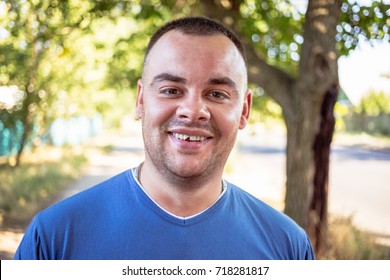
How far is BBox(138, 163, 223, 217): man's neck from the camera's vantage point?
1337mm

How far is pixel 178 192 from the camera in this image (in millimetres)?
1346

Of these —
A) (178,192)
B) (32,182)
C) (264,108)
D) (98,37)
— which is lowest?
(32,182)

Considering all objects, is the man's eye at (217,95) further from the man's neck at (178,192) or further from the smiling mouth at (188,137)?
the man's neck at (178,192)

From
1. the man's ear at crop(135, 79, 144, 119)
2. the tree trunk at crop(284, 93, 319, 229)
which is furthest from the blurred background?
the man's ear at crop(135, 79, 144, 119)

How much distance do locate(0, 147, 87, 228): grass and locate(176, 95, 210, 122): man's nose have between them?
4032 mm

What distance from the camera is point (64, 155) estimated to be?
9406mm

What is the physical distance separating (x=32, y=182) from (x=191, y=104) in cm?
553

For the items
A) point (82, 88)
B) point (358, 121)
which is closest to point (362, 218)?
point (82, 88)

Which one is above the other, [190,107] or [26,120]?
[26,120]

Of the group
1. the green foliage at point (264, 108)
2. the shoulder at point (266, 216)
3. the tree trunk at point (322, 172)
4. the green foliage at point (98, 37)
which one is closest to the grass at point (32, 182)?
the green foliage at point (98, 37)

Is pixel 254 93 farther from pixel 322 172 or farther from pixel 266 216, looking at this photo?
pixel 266 216

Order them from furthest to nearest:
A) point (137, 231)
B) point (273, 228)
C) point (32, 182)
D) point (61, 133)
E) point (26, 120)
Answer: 1. point (61, 133)
2. point (26, 120)
3. point (32, 182)
4. point (273, 228)
5. point (137, 231)

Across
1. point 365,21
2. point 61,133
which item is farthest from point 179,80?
point 61,133

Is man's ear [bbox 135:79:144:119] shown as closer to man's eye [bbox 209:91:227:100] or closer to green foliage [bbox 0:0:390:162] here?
man's eye [bbox 209:91:227:100]
